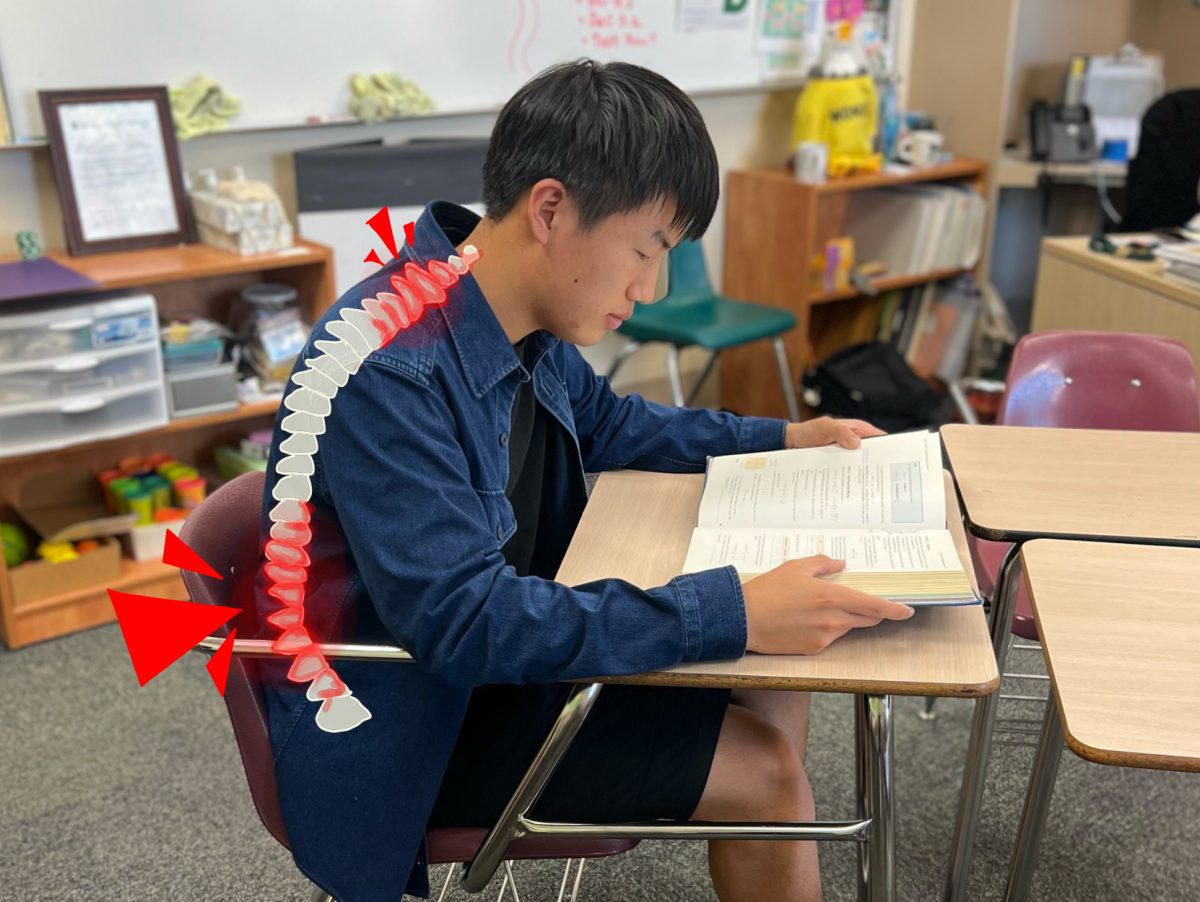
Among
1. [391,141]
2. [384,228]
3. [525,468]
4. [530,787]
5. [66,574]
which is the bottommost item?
[66,574]

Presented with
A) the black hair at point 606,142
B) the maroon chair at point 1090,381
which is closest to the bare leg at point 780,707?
the black hair at point 606,142

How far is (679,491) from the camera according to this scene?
4.79 feet

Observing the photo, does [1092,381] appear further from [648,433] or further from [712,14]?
[712,14]

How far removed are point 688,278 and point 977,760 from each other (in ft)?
6.92

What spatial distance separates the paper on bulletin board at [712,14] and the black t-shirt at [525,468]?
2.31 metres

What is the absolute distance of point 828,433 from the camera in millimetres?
1465

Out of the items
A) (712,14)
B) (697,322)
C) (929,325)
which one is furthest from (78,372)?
(929,325)

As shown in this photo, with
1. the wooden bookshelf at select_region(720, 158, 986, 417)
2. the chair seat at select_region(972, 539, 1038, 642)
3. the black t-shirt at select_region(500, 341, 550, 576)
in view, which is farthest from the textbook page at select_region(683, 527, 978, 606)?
the wooden bookshelf at select_region(720, 158, 986, 417)

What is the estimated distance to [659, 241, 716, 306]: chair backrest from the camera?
3.37 meters

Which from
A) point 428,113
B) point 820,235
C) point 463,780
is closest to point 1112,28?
point 820,235

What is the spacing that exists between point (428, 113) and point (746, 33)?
1.12 m

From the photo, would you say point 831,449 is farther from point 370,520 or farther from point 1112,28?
point 1112,28

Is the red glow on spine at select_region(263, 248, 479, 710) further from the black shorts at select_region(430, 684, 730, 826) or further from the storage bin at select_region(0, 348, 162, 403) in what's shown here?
the storage bin at select_region(0, 348, 162, 403)

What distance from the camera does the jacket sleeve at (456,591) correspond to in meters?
1.04
